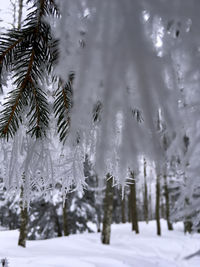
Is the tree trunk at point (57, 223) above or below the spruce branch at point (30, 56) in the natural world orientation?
below

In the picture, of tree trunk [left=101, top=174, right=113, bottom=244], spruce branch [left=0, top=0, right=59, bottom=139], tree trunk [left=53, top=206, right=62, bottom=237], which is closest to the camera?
spruce branch [left=0, top=0, right=59, bottom=139]

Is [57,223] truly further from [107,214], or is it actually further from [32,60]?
[32,60]

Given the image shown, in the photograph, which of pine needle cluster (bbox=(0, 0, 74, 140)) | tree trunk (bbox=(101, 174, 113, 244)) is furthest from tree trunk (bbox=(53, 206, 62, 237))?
pine needle cluster (bbox=(0, 0, 74, 140))

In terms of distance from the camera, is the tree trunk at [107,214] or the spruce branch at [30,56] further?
the tree trunk at [107,214]

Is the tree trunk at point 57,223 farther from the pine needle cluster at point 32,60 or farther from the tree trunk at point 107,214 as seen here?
the pine needle cluster at point 32,60

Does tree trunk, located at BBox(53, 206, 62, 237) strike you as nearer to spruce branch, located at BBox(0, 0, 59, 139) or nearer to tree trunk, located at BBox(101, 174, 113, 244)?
tree trunk, located at BBox(101, 174, 113, 244)

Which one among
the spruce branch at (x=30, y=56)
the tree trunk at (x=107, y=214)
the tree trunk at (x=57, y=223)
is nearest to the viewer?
the spruce branch at (x=30, y=56)

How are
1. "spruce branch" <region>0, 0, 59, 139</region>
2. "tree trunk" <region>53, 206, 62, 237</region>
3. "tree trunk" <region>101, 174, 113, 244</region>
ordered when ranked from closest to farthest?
1. "spruce branch" <region>0, 0, 59, 139</region>
2. "tree trunk" <region>101, 174, 113, 244</region>
3. "tree trunk" <region>53, 206, 62, 237</region>

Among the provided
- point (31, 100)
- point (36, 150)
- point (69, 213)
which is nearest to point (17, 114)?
point (31, 100)

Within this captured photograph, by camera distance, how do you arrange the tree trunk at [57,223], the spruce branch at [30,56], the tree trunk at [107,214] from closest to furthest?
the spruce branch at [30,56] → the tree trunk at [107,214] → the tree trunk at [57,223]

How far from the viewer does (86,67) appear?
52 centimetres

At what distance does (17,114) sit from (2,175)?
32.1 inches

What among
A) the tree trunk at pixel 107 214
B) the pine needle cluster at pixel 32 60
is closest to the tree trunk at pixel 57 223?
the tree trunk at pixel 107 214

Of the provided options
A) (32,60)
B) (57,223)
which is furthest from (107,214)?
(32,60)
